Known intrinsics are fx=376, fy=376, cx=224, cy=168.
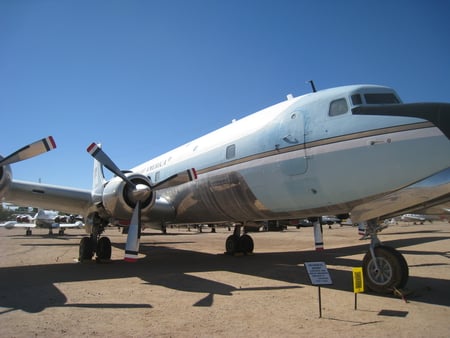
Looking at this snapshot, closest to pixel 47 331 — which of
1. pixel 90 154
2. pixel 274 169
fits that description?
pixel 274 169

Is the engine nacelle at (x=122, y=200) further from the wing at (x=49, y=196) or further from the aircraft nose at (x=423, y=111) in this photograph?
the aircraft nose at (x=423, y=111)

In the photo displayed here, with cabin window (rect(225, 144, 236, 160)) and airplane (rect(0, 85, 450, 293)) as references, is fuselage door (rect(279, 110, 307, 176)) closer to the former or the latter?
airplane (rect(0, 85, 450, 293))

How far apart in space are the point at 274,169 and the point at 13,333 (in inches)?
216

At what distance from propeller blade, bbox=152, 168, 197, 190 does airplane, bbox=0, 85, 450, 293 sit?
28 millimetres

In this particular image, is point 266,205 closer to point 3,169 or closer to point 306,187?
point 306,187

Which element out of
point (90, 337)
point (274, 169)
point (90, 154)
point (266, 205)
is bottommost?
point (90, 337)

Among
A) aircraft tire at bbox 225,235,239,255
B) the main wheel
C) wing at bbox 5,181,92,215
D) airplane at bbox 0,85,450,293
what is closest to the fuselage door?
airplane at bbox 0,85,450,293

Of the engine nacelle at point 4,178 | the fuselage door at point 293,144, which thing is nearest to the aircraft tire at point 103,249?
the engine nacelle at point 4,178

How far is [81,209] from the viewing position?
44.5 ft

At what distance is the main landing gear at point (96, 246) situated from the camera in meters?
12.0

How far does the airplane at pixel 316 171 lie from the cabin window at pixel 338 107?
0.02 m

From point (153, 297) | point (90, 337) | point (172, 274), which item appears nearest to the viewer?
point (90, 337)

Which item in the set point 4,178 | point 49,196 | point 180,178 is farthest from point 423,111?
point 49,196

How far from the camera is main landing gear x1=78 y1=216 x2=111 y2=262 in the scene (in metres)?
12.0
